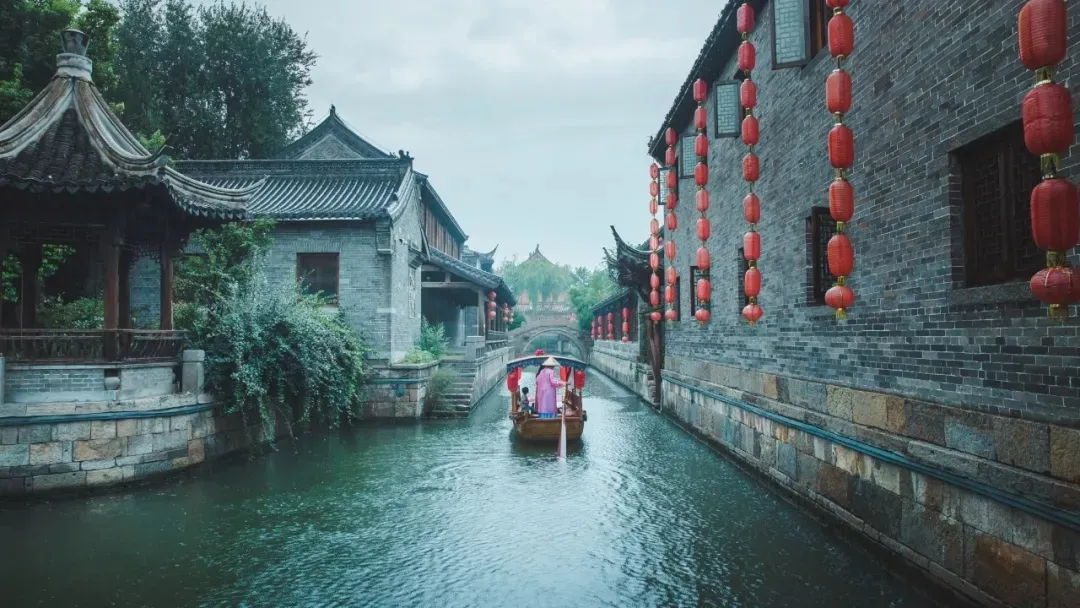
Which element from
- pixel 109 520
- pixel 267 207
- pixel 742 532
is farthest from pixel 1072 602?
pixel 267 207

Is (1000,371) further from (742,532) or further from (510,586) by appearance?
(510,586)

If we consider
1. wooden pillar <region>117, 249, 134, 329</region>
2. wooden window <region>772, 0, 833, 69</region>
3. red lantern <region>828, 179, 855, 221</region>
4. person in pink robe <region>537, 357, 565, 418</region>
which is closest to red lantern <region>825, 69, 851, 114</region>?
red lantern <region>828, 179, 855, 221</region>

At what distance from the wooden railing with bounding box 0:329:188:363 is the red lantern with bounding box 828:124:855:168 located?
934 cm

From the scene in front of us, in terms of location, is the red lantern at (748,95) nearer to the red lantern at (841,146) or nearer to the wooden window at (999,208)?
the red lantern at (841,146)

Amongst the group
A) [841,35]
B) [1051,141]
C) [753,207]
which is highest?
[841,35]

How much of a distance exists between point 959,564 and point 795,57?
6108 millimetres

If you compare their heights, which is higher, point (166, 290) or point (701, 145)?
point (701, 145)

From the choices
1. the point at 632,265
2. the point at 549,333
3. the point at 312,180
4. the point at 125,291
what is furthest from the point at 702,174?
the point at 549,333

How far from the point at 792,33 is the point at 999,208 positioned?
416 cm

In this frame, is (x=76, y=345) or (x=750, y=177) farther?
(x=750, y=177)

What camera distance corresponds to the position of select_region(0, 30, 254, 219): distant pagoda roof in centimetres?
881

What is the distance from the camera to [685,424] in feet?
48.3

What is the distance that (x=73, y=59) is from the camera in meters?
10.5

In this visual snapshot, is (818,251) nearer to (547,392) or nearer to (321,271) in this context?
(547,392)
